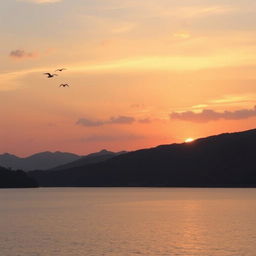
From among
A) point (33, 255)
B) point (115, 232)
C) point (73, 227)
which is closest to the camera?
point (33, 255)

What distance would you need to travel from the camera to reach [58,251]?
95562 millimetres

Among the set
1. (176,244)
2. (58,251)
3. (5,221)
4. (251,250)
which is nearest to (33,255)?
(58,251)

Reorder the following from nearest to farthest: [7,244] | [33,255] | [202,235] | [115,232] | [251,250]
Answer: [33,255] → [251,250] → [7,244] → [202,235] → [115,232]

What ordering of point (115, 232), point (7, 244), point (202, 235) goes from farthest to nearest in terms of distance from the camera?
point (115, 232)
point (202, 235)
point (7, 244)

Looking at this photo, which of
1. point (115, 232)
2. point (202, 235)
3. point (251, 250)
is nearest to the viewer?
point (251, 250)

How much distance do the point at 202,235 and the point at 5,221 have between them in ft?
207

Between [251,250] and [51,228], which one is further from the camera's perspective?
[51,228]

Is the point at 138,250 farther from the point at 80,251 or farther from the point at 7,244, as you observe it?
the point at 7,244

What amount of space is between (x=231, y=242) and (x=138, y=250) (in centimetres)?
1993

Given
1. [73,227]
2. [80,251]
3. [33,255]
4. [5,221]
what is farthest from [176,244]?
[5,221]

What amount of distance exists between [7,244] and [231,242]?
1604 inches

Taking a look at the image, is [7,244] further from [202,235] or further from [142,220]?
[142,220]

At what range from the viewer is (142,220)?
533 ft

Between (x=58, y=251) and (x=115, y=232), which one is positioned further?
(x=115, y=232)
